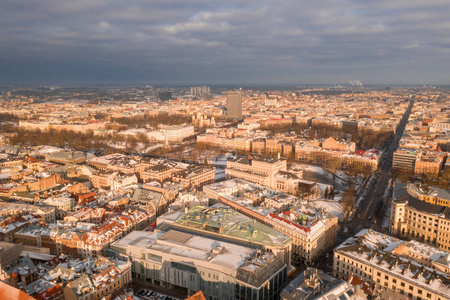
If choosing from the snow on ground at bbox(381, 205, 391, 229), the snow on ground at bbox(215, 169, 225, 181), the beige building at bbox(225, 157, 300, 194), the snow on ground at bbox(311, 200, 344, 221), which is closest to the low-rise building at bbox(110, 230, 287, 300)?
the snow on ground at bbox(311, 200, 344, 221)

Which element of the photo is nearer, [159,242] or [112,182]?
[159,242]

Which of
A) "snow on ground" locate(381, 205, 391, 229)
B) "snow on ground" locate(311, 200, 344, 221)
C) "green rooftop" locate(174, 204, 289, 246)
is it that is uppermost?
"green rooftop" locate(174, 204, 289, 246)

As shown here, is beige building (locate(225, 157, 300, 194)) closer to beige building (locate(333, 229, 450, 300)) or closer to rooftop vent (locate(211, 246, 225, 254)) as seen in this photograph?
beige building (locate(333, 229, 450, 300))

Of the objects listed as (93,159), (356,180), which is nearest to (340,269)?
(356,180)

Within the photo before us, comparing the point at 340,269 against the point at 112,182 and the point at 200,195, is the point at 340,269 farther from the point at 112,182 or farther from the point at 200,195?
the point at 112,182

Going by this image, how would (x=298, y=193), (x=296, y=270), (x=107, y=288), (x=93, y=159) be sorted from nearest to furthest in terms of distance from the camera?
(x=107, y=288)
(x=296, y=270)
(x=298, y=193)
(x=93, y=159)

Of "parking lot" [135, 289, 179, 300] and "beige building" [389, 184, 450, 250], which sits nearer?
"parking lot" [135, 289, 179, 300]

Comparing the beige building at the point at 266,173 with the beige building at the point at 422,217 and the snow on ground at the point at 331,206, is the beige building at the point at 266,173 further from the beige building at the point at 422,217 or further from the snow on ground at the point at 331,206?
the beige building at the point at 422,217
